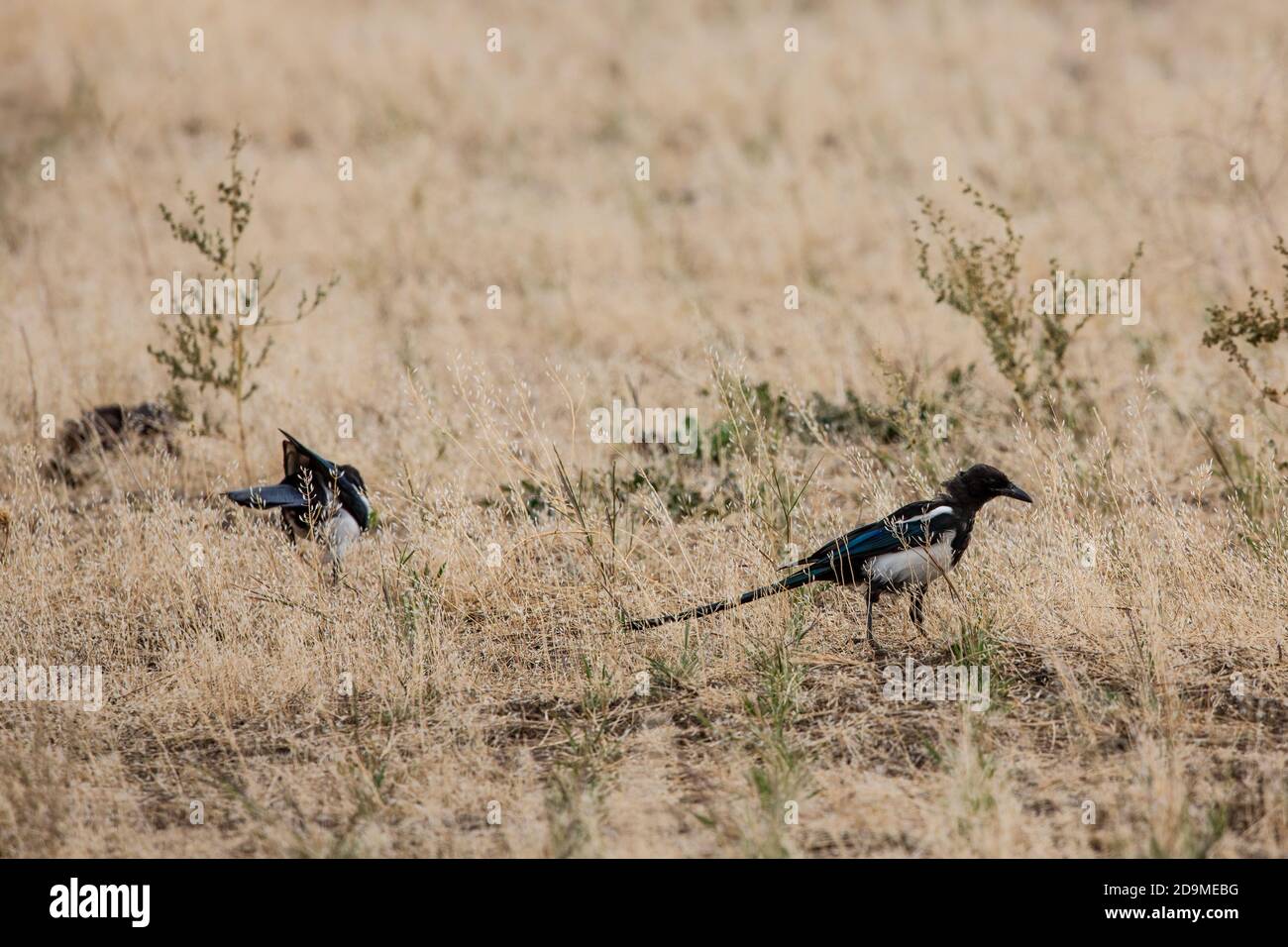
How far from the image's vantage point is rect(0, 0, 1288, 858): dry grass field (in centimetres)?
451

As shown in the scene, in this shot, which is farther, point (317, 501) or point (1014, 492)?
point (317, 501)

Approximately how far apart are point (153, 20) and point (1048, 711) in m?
16.8

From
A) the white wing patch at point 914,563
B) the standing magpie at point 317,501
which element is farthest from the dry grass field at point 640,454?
the white wing patch at point 914,563

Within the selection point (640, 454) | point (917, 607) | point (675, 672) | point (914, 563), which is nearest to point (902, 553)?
point (914, 563)

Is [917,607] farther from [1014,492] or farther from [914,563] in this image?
[1014,492]

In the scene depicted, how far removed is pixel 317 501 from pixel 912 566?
2.74 m

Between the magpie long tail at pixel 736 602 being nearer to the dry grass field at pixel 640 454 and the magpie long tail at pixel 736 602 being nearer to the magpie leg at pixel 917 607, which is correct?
the dry grass field at pixel 640 454

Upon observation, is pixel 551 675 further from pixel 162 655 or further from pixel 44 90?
pixel 44 90

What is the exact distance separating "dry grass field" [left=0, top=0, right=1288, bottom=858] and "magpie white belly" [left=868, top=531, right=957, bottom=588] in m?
0.28

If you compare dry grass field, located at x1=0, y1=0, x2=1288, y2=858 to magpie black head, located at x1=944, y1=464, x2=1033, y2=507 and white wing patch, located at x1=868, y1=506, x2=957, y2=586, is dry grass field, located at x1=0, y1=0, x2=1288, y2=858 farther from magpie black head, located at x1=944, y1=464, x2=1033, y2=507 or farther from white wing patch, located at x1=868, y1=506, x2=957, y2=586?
magpie black head, located at x1=944, y1=464, x2=1033, y2=507

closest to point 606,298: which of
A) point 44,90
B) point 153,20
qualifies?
point 44,90

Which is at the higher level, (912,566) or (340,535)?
(340,535)

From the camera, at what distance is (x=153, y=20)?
18.0m

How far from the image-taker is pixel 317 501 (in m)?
6.23
